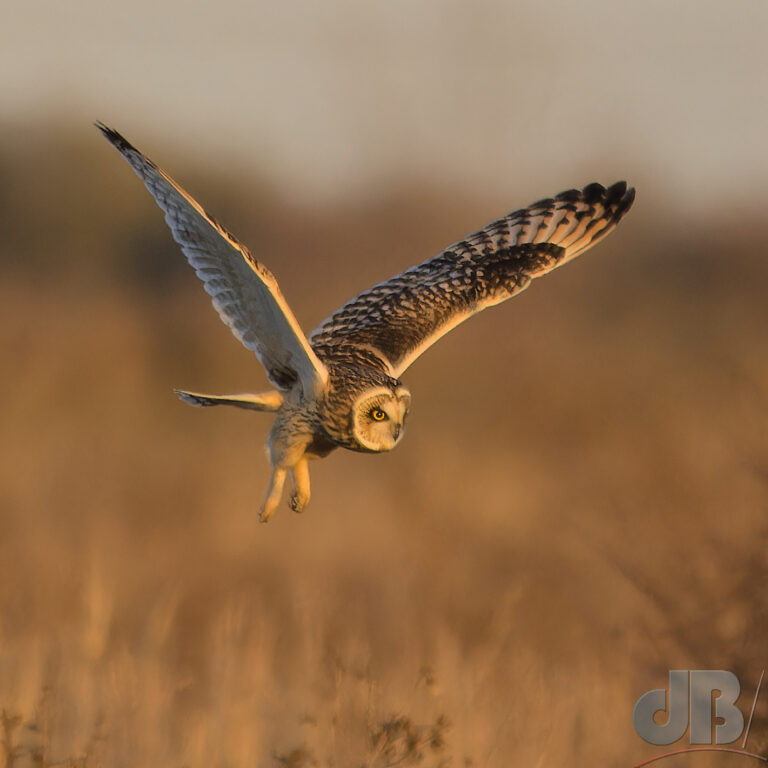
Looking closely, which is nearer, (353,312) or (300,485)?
(300,485)

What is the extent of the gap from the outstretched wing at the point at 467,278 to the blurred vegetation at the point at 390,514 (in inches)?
36.8

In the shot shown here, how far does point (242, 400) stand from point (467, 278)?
1432 millimetres

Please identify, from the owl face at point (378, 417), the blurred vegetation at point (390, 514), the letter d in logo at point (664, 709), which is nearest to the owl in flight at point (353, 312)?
the owl face at point (378, 417)

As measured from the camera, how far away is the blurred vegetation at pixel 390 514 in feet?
17.8

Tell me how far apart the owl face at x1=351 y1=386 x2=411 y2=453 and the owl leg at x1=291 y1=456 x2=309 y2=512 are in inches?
13.1

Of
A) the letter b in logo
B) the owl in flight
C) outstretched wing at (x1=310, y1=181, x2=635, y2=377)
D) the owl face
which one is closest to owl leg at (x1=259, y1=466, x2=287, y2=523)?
the owl in flight

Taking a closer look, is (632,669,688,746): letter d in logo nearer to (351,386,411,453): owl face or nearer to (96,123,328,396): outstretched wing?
(351,386,411,453): owl face

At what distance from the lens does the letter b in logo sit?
215 inches

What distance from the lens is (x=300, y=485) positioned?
5766 millimetres

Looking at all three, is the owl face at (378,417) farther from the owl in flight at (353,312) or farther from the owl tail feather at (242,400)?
the owl tail feather at (242,400)

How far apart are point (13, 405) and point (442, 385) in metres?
3.23

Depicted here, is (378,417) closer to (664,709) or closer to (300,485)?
(300,485)

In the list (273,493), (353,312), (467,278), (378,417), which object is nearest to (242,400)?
(273,493)

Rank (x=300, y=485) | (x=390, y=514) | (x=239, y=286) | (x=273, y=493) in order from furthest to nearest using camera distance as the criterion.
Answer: (x=390, y=514) < (x=300, y=485) < (x=273, y=493) < (x=239, y=286)
